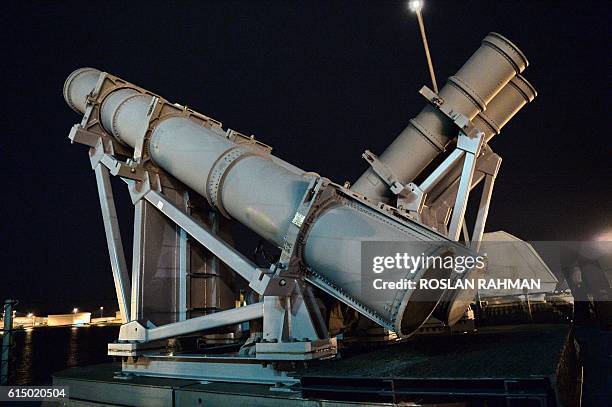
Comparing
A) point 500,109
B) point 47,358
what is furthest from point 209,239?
point 47,358

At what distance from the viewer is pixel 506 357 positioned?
200 inches

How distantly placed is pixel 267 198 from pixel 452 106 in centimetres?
455

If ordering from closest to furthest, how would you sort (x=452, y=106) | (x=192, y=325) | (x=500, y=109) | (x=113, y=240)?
(x=192, y=325), (x=113, y=240), (x=452, y=106), (x=500, y=109)

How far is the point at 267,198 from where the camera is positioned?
7.15 meters

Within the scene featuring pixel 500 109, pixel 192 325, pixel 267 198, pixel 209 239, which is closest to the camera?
pixel 267 198

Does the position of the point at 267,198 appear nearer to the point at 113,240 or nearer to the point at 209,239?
the point at 209,239

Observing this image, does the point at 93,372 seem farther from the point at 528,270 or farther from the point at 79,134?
the point at 528,270

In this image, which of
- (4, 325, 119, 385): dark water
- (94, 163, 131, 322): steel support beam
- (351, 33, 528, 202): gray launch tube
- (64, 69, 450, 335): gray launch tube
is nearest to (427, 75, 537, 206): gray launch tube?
(351, 33, 528, 202): gray launch tube

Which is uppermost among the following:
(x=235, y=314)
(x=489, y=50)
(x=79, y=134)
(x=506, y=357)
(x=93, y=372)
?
(x=489, y=50)

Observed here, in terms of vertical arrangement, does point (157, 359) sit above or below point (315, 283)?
below

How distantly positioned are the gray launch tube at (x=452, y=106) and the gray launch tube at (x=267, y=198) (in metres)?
2.71

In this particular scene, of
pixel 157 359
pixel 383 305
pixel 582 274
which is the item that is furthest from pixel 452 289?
pixel 582 274

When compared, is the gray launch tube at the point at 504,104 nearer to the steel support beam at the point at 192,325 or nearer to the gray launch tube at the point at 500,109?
the gray launch tube at the point at 500,109

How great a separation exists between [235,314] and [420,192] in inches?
173
